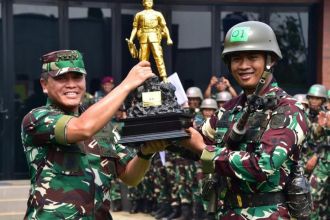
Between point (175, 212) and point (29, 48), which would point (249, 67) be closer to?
point (175, 212)

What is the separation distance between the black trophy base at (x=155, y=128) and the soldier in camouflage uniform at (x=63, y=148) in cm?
26

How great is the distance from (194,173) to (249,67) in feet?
18.2

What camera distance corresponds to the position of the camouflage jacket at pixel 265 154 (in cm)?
288

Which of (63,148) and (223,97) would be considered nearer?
(63,148)

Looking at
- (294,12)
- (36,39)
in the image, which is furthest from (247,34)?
(294,12)

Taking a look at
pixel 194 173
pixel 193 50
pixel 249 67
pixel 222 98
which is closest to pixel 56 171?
pixel 249 67

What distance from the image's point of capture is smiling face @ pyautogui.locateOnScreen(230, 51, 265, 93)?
3072mm

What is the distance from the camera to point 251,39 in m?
3.04

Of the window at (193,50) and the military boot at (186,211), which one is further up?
the window at (193,50)

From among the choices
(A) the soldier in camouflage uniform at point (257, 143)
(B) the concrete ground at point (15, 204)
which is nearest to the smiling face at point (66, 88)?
(A) the soldier in camouflage uniform at point (257, 143)

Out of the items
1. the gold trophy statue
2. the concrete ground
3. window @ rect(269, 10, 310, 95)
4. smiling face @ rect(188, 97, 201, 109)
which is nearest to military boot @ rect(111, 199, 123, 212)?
the concrete ground

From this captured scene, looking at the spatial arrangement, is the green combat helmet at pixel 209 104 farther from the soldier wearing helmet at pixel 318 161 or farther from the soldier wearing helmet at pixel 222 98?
the soldier wearing helmet at pixel 318 161

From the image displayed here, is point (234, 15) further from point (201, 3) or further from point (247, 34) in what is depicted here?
point (247, 34)

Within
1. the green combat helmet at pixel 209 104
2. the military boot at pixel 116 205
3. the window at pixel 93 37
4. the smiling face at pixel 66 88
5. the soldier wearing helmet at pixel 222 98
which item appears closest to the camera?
the smiling face at pixel 66 88
